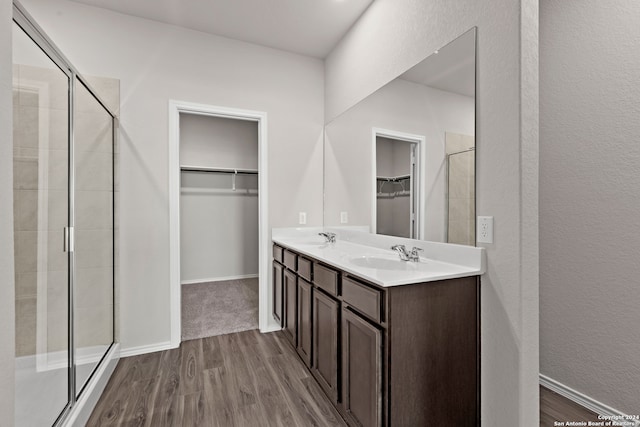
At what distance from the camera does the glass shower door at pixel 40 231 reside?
1254mm

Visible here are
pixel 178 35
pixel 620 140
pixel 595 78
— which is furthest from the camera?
pixel 178 35

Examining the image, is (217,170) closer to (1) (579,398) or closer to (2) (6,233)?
(2) (6,233)

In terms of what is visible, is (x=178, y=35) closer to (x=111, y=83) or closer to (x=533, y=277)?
(x=111, y=83)

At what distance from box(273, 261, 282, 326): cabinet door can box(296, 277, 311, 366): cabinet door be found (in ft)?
1.60

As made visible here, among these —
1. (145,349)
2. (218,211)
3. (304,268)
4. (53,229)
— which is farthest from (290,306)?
(218,211)

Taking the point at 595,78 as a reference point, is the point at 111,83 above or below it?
above

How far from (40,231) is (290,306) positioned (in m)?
1.64

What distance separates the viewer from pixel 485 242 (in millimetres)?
1401

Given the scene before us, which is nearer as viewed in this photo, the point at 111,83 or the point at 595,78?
the point at 595,78

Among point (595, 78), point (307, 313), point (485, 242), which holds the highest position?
point (595, 78)

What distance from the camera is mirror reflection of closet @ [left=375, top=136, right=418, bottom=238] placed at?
1960 millimetres

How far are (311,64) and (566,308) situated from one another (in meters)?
2.97

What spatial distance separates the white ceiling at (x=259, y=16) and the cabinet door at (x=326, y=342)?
7.21ft

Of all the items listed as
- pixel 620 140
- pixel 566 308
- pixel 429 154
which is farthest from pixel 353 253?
pixel 620 140
